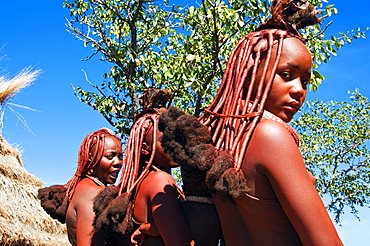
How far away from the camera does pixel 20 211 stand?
7547 mm

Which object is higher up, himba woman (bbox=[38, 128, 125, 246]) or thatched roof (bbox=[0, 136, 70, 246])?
himba woman (bbox=[38, 128, 125, 246])

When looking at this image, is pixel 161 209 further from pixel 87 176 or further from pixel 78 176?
pixel 78 176

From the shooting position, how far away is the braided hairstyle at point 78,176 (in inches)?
162

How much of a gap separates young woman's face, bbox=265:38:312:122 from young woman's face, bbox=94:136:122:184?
95.9 inches

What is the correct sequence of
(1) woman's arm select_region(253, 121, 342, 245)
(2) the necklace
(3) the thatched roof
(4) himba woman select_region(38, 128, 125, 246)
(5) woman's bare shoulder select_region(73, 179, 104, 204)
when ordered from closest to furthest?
(1) woman's arm select_region(253, 121, 342, 245)
(5) woman's bare shoulder select_region(73, 179, 104, 204)
(4) himba woman select_region(38, 128, 125, 246)
(2) the necklace
(3) the thatched roof

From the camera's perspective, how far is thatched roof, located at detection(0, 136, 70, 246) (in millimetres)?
6844

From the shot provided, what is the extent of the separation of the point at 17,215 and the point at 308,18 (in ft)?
21.8

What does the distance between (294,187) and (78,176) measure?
290 centimetres

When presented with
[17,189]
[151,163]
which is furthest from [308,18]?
[17,189]

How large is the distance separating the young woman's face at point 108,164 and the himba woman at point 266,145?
2.16 meters

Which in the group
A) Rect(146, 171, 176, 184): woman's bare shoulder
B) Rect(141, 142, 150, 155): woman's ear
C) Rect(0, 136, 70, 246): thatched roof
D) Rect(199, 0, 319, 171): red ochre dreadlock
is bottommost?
Rect(0, 136, 70, 246): thatched roof

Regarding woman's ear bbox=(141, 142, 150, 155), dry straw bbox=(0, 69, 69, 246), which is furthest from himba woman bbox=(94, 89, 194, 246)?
dry straw bbox=(0, 69, 69, 246)

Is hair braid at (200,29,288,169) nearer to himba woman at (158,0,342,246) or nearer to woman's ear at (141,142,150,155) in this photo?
himba woman at (158,0,342,246)

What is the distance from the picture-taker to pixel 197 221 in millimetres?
2457
